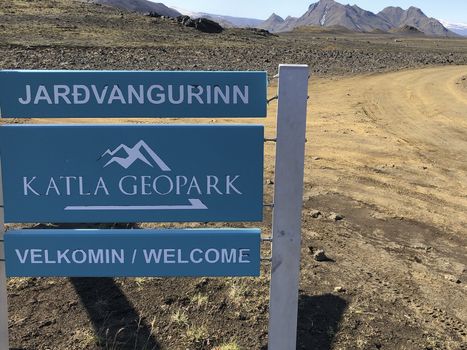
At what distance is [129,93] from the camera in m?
2.74

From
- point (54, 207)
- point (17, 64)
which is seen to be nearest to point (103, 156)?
point (54, 207)

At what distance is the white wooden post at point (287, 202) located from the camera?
2.70 meters

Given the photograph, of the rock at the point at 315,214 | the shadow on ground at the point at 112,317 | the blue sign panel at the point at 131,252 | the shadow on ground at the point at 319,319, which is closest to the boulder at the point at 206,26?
the rock at the point at 315,214

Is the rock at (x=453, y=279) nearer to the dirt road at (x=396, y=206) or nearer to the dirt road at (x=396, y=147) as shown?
the dirt road at (x=396, y=206)

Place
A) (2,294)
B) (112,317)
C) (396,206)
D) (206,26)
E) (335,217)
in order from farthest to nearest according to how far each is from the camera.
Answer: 1. (206,26)
2. (396,206)
3. (335,217)
4. (112,317)
5. (2,294)

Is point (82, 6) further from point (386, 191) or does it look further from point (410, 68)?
point (386, 191)

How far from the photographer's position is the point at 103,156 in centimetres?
284

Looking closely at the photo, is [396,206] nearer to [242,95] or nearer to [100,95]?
[242,95]

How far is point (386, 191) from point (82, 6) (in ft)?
130

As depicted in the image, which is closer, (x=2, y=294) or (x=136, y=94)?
(x=136, y=94)

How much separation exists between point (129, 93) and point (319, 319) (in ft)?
6.74

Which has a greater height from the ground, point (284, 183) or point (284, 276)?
point (284, 183)

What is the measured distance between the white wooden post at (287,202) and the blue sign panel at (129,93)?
14 centimetres

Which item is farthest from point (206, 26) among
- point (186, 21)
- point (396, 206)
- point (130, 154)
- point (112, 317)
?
point (130, 154)
